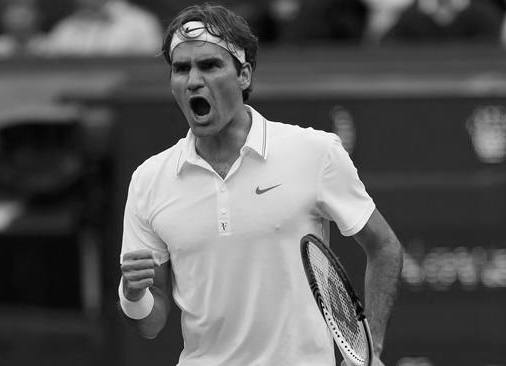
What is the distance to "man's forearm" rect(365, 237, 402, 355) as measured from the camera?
4801mm

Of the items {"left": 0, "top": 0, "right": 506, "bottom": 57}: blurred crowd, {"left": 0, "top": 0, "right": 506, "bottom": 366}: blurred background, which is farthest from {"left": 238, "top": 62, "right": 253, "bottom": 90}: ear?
{"left": 0, "top": 0, "right": 506, "bottom": 57}: blurred crowd

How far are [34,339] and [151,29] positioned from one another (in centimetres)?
206

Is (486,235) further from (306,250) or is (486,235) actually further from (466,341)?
(306,250)

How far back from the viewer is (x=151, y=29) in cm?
1012

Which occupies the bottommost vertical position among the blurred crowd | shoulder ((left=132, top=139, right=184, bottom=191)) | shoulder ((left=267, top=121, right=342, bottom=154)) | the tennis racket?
the tennis racket

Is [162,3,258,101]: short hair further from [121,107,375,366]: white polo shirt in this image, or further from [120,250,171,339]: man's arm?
[120,250,171,339]: man's arm

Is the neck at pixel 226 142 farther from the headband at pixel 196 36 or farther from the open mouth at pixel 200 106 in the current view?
the headband at pixel 196 36

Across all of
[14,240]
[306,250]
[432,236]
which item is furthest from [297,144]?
[14,240]

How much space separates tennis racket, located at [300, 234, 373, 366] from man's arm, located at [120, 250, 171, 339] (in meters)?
0.44

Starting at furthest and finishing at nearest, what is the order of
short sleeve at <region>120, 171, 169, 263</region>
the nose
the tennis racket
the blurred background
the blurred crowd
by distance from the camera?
1. the blurred crowd
2. the blurred background
3. short sleeve at <region>120, 171, 169, 263</region>
4. the nose
5. the tennis racket

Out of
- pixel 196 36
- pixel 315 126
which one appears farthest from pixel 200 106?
pixel 315 126

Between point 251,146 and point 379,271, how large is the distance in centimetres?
53

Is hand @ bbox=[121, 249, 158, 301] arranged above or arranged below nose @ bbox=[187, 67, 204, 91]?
below

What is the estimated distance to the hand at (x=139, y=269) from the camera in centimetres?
453
